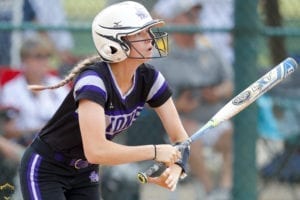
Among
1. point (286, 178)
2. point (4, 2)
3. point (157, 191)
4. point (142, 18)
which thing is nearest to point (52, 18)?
point (4, 2)

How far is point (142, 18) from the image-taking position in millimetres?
4680

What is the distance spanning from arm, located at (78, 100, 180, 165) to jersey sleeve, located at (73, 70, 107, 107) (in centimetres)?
3

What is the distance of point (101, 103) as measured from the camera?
14.8 feet

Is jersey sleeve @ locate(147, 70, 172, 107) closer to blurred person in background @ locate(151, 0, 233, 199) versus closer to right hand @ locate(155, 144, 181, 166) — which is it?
right hand @ locate(155, 144, 181, 166)

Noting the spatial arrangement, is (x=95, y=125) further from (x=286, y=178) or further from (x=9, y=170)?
(x=286, y=178)

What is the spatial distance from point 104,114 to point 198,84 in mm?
3004

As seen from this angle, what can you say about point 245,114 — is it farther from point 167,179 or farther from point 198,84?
point 167,179

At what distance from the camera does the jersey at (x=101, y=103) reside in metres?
4.60

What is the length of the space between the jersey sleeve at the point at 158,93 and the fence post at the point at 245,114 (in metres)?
2.00

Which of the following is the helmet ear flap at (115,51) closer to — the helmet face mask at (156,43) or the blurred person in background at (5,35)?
the helmet face mask at (156,43)

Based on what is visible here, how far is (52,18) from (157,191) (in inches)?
67.5

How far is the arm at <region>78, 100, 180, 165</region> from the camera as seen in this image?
14.6ft

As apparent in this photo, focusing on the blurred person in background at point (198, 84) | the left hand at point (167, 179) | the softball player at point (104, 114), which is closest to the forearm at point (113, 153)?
the softball player at point (104, 114)

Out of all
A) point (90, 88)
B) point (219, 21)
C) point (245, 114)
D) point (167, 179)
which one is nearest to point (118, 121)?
point (90, 88)
